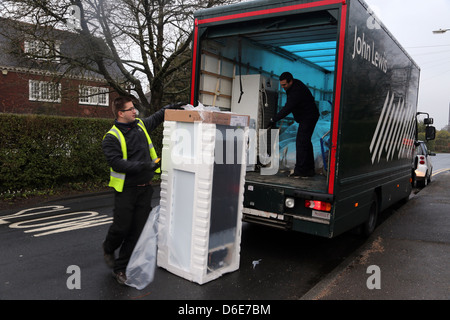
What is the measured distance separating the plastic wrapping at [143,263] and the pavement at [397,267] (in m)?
1.48

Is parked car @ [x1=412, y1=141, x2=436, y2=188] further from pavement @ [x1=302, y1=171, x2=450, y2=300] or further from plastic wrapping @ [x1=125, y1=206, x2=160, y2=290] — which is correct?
plastic wrapping @ [x1=125, y1=206, x2=160, y2=290]

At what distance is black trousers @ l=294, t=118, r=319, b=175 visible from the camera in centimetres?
538

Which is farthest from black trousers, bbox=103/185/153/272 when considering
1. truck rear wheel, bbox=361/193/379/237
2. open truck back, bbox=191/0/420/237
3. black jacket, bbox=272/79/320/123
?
truck rear wheel, bbox=361/193/379/237

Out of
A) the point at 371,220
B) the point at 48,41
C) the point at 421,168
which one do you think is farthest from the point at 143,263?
the point at 421,168

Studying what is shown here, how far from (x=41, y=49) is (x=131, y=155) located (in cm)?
909

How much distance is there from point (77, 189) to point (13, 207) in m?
1.82

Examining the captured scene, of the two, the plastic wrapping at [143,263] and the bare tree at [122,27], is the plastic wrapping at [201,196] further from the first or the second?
the bare tree at [122,27]

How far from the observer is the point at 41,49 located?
1087 centimetres

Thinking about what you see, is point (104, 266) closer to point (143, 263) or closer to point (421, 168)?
point (143, 263)

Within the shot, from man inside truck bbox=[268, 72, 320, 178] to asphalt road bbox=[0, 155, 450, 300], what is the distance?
3.55ft

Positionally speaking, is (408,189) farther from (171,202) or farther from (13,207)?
(13,207)
